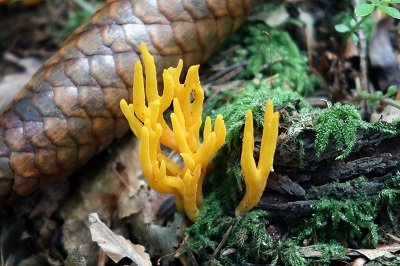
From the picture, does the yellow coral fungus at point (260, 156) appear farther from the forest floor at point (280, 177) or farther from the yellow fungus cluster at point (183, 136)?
the forest floor at point (280, 177)

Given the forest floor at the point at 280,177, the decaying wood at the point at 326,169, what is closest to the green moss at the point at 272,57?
the forest floor at the point at 280,177

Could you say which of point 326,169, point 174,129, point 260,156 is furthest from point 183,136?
point 326,169

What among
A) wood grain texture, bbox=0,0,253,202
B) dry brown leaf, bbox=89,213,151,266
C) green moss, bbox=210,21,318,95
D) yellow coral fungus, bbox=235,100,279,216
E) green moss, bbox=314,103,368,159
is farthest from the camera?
green moss, bbox=210,21,318,95

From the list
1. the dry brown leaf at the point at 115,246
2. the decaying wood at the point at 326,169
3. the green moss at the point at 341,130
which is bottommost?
the dry brown leaf at the point at 115,246

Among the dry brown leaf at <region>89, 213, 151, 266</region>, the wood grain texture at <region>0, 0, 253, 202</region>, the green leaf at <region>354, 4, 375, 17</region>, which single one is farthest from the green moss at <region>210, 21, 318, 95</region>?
the dry brown leaf at <region>89, 213, 151, 266</region>

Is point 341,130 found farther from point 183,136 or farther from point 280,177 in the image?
point 183,136

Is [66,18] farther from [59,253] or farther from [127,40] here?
[59,253]

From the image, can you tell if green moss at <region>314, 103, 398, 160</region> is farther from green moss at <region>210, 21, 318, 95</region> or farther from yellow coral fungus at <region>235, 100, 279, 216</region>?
green moss at <region>210, 21, 318, 95</region>
